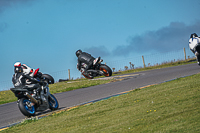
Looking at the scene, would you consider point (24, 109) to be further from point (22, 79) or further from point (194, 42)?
point (194, 42)

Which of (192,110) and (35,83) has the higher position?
(35,83)

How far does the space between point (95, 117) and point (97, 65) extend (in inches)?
553

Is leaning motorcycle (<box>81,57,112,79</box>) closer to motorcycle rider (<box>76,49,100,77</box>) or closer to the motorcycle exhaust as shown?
motorcycle rider (<box>76,49,100,77</box>)

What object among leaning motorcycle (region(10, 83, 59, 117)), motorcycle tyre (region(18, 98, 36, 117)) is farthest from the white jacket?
A: motorcycle tyre (region(18, 98, 36, 117))

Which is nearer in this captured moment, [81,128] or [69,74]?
[81,128]

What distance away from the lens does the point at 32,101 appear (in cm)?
1032

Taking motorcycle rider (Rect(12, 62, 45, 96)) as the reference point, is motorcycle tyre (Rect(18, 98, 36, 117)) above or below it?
below

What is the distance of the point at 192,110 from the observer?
6410 millimetres

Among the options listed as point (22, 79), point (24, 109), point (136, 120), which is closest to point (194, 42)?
point (136, 120)

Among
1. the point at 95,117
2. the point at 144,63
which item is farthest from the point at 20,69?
the point at 144,63

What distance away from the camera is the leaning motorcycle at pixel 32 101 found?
9.88m

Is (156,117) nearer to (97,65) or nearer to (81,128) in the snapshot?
(81,128)

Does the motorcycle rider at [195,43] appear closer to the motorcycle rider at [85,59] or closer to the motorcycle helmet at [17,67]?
the motorcycle helmet at [17,67]

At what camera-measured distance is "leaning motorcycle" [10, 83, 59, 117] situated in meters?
9.88
